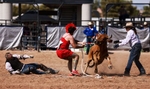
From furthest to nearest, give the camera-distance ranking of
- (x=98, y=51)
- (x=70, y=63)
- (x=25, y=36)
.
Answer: (x=25, y=36), (x=98, y=51), (x=70, y=63)

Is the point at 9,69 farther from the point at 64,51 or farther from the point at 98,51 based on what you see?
the point at 98,51

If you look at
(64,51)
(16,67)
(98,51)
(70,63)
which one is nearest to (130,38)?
(98,51)

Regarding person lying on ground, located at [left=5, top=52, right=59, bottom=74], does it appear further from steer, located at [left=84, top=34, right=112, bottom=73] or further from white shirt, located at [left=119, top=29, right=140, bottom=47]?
white shirt, located at [left=119, top=29, right=140, bottom=47]

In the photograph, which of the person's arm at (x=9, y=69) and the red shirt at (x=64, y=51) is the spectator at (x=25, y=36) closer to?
the person's arm at (x=9, y=69)

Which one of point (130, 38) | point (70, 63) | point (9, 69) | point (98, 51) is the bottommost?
point (9, 69)

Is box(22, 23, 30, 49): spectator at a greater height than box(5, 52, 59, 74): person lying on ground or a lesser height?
lesser

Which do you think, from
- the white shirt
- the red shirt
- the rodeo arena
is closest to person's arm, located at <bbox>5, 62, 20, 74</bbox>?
the rodeo arena

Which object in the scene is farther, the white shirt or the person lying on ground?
the white shirt

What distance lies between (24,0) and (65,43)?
53.2 ft

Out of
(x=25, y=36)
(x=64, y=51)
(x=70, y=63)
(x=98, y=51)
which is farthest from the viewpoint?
(x=25, y=36)

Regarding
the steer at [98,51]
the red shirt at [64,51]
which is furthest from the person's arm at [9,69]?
the steer at [98,51]

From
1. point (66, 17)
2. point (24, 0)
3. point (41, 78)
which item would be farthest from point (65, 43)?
point (66, 17)

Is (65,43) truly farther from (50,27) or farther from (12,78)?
(50,27)

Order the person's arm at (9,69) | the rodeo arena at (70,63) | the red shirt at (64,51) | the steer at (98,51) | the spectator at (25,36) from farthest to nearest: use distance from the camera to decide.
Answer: the spectator at (25,36), the steer at (98,51), the person's arm at (9,69), the red shirt at (64,51), the rodeo arena at (70,63)
